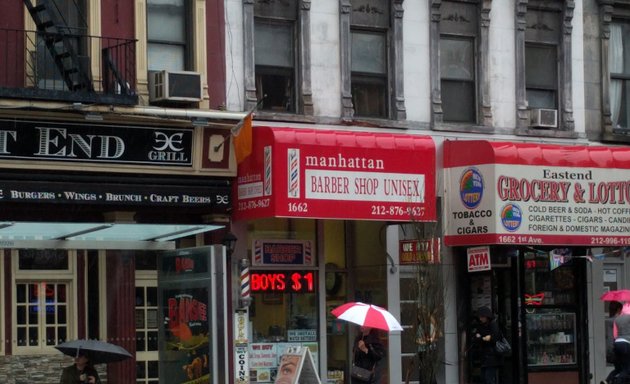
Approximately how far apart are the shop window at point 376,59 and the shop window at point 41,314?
19.9ft

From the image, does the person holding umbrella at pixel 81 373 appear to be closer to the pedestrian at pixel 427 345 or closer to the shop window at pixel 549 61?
the pedestrian at pixel 427 345

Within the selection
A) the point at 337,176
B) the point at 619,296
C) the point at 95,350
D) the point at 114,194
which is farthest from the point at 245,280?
the point at 619,296

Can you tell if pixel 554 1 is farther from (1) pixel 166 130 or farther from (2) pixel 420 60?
(1) pixel 166 130

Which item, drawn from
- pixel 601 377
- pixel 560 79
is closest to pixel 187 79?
pixel 560 79

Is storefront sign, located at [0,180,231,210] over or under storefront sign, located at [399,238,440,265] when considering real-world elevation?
over

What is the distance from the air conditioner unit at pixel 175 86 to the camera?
21.9 metres

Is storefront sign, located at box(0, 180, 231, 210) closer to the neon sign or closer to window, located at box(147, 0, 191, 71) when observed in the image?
the neon sign

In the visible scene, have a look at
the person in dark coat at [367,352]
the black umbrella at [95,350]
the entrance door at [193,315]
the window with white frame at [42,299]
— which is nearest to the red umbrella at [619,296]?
the person in dark coat at [367,352]

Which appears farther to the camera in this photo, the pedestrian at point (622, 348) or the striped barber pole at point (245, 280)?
the striped barber pole at point (245, 280)

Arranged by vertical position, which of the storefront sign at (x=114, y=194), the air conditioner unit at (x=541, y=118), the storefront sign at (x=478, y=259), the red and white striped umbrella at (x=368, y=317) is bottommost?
the red and white striped umbrella at (x=368, y=317)

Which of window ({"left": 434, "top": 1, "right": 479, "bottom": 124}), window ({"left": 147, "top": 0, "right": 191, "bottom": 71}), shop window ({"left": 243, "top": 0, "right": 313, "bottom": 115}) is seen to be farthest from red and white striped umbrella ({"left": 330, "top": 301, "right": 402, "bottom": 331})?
window ({"left": 434, "top": 1, "right": 479, "bottom": 124})

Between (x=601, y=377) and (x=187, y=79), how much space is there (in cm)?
992

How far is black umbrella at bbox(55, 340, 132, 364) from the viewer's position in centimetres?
1848

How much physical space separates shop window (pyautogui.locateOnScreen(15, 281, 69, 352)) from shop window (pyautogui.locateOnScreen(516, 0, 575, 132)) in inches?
371
